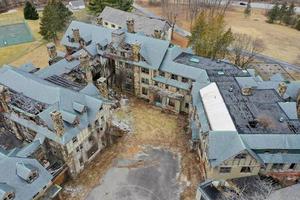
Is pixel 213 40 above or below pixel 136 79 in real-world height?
above

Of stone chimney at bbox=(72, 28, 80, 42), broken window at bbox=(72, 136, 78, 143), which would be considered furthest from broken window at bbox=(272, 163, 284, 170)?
stone chimney at bbox=(72, 28, 80, 42)

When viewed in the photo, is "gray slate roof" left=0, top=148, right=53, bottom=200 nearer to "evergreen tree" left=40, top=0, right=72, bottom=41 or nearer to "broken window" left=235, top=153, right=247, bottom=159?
"broken window" left=235, top=153, right=247, bottom=159

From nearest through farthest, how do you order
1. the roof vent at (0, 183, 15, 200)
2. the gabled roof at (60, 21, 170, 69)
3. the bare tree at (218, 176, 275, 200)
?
the roof vent at (0, 183, 15, 200), the bare tree at (218, 176, 275, 200), the gabled roof at (60, 21, 170, 69)

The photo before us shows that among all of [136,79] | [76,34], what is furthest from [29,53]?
[136,79]

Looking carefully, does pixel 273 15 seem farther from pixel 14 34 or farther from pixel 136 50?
pixel 14 34

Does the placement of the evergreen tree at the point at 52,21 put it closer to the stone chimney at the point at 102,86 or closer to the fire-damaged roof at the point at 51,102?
the fire-damaged roof at the point at 51,102
